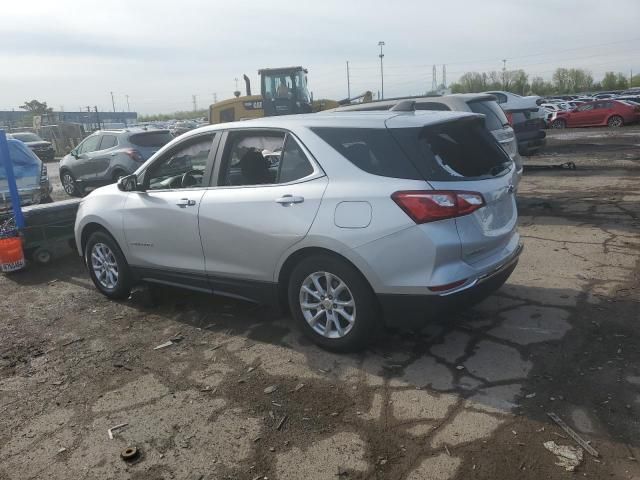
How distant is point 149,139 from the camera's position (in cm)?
1264

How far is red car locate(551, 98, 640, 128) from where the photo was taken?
2575 centimetres

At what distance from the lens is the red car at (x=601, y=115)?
1014 inches

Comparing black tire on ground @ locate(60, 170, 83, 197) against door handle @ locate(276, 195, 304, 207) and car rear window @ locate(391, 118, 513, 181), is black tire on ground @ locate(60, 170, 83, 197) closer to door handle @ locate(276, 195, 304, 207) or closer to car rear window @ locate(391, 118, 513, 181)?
door handle @ locate(276, 195, 304, 207)

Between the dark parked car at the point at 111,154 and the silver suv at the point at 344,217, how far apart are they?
25.9ft

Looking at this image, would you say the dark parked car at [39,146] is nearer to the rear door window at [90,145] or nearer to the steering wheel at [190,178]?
the rear door window at [90,145]

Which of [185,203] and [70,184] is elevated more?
[185,203]

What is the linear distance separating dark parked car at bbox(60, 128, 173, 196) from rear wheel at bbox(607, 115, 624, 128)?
73.2 feet

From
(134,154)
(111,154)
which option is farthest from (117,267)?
(111,154)

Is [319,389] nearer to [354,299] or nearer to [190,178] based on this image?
[354,299]

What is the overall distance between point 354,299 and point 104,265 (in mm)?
3117

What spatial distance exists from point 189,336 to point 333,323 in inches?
54.1

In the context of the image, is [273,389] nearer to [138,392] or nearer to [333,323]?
[333,323]

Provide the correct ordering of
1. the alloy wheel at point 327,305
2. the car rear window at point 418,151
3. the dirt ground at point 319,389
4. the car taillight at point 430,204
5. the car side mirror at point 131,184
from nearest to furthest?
the dirt ground at point 319,389 < the car taillight at point 430,204 < the car rear window at point 418,151 < the alloy wheel at point 327,305 < the car side mirror at point 131,184

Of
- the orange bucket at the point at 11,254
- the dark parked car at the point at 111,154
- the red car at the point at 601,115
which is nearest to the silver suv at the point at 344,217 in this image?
the orange bucket at the point at 11,254
